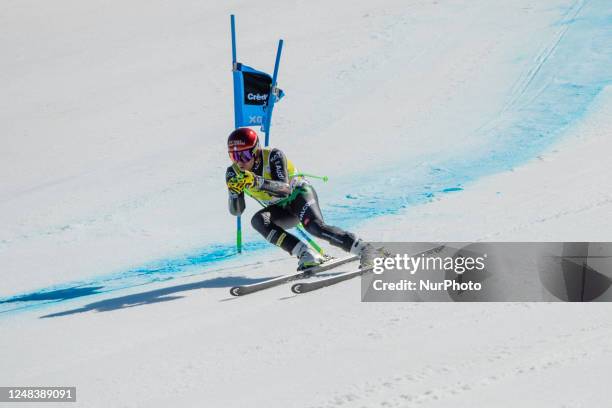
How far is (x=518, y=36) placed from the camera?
13625 mm

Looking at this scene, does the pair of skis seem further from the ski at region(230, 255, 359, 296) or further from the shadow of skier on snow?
the shadow of skier on snow

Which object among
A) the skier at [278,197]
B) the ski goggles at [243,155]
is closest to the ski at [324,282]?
the skier at [278,197]

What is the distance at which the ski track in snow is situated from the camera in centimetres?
717

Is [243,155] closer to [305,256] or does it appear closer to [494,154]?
[305,256]

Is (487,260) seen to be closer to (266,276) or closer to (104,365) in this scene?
(266,276)

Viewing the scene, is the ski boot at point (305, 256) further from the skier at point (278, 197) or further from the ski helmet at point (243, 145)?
the ski helmet at point (243, 145)

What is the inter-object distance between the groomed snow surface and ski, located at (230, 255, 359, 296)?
0.25ft

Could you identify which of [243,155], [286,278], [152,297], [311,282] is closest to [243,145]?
[243,155]

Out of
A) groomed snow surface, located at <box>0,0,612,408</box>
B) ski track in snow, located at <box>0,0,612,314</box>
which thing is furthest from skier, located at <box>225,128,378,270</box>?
ski track in snow, located at <box>0,0,612,314</box>

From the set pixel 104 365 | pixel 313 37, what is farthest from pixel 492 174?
pixel 313 37

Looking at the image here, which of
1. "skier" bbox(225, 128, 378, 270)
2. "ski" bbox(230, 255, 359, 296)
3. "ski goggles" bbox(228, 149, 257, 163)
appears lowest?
"ski" bbox(230, 255, 359, 296)

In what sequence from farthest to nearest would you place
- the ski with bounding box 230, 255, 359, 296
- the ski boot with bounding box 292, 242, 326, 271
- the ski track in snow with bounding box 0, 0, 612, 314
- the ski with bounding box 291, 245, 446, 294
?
1. the ski track in snow with bounding box 0, 0, 612, 314
2. the ski boot with bounding box 292, 242, 326, 271
3. the ski with bounding box 230, 255, 359, 296
4. the ski with bounding box 291, 245, 446, 294

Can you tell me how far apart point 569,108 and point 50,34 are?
1116 centimetres

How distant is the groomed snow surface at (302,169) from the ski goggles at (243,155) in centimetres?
103
